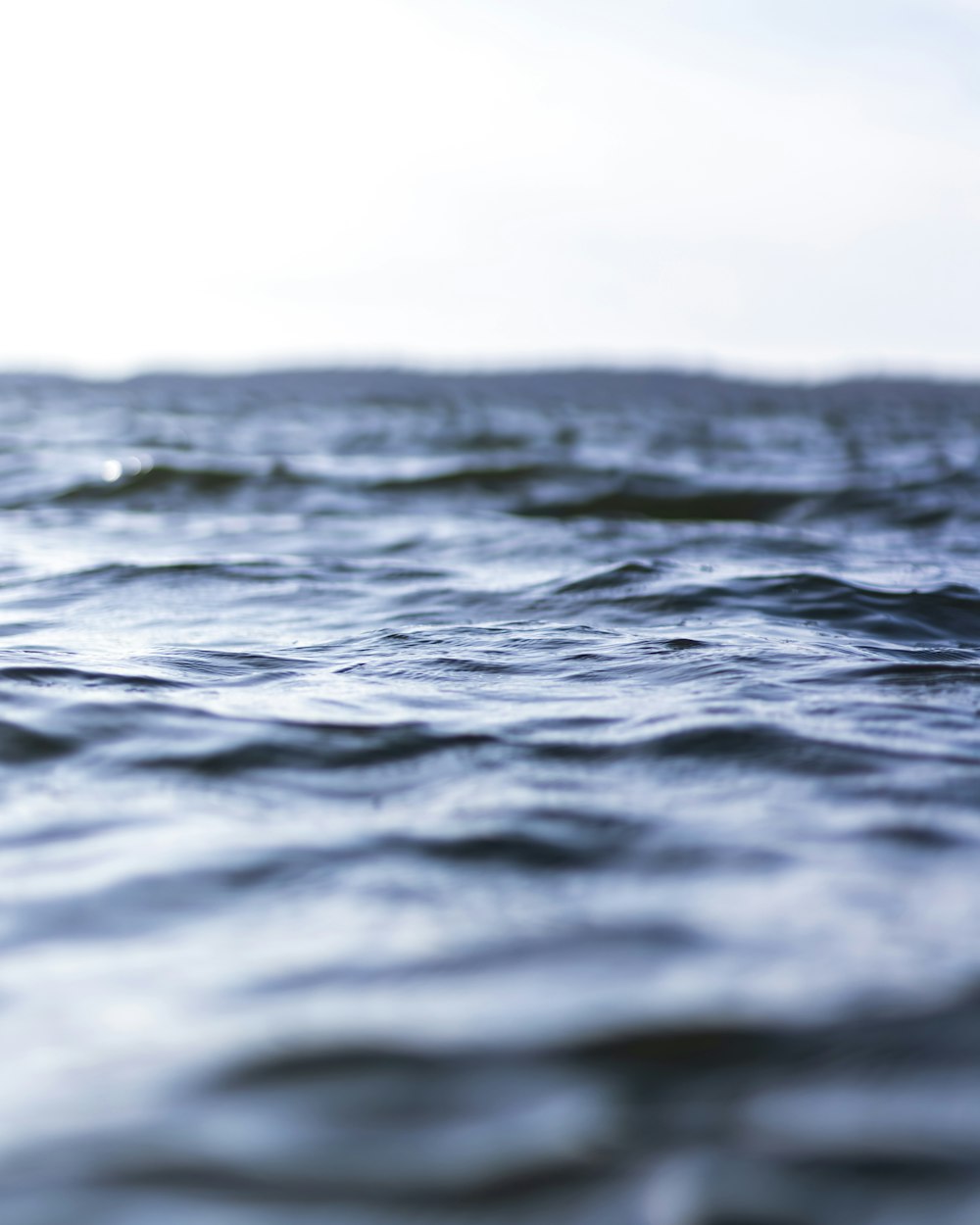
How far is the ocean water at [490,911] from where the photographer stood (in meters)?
1.58

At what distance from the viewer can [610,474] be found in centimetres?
1409

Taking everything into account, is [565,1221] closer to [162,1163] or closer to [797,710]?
[162,1163]

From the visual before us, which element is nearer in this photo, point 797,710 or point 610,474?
point 797,710

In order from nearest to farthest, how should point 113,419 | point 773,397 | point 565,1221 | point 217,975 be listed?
point 565,1221 → point 217,975 → point 113,419 → point 773,397

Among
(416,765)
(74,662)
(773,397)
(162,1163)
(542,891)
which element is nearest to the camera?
(162,1163)

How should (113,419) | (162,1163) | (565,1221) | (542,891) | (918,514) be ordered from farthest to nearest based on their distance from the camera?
(113,419)
(918,514)
(542,891)
(162,1163)
(565,1221)

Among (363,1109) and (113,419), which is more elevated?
(113,419)

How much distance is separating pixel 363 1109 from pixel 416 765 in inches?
60.4

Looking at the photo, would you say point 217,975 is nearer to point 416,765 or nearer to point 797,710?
point 416,765

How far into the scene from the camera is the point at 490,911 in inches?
90.2

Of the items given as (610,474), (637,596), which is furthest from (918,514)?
(637,596)

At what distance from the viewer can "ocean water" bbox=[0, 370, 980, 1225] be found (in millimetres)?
1584

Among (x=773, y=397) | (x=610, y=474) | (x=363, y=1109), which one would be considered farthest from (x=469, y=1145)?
(x=773, y=397)

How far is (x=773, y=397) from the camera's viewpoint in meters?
83.0
